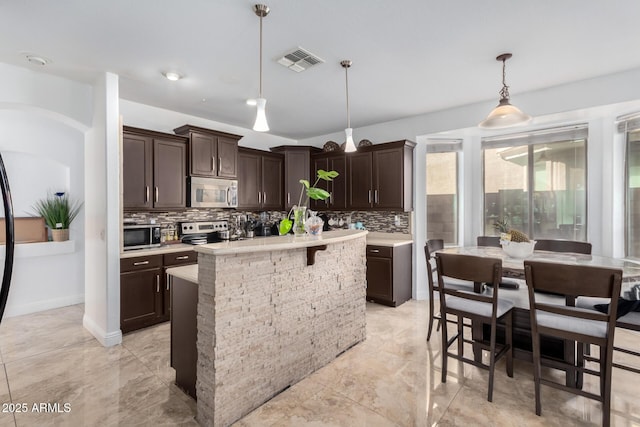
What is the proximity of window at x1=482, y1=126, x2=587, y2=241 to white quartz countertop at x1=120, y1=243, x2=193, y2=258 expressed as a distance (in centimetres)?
425

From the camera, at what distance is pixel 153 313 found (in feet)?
11.9

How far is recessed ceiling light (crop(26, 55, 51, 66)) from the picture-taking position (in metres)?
2.81

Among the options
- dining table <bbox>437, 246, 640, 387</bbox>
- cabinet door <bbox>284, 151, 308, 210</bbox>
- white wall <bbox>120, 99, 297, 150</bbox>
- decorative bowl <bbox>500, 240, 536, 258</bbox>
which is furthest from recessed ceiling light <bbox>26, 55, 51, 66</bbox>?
decorative bowl <bbox>500, 240, 536, 258</bbox>

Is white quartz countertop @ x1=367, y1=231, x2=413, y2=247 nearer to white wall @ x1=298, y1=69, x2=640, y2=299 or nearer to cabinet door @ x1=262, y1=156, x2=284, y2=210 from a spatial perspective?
white wall @ x1=298, y1=69, x2=640, y2=299

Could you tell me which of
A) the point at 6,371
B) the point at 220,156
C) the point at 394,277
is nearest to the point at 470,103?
the point at 394,277

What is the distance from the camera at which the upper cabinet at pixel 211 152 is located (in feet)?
13.9

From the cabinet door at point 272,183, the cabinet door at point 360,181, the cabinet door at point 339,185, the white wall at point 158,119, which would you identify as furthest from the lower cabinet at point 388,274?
the white wall at point 158,119

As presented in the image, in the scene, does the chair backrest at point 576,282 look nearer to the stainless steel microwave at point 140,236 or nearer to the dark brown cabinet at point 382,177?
the dark brown cabinet at point 382,177

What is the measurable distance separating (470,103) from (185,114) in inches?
155

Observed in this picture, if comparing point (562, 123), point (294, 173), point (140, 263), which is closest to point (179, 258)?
point (140, 263)

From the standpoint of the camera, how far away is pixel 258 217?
557 cm

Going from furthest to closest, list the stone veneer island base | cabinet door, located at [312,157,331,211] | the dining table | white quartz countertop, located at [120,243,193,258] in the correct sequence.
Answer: cabinet door, located at [312,157,331,211], white quartz countertop, located at [120,243,193,258], the dining table, the stone veneer island base

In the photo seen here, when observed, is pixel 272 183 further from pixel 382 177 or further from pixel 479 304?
pixel 479 304

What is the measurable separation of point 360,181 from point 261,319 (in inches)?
127
